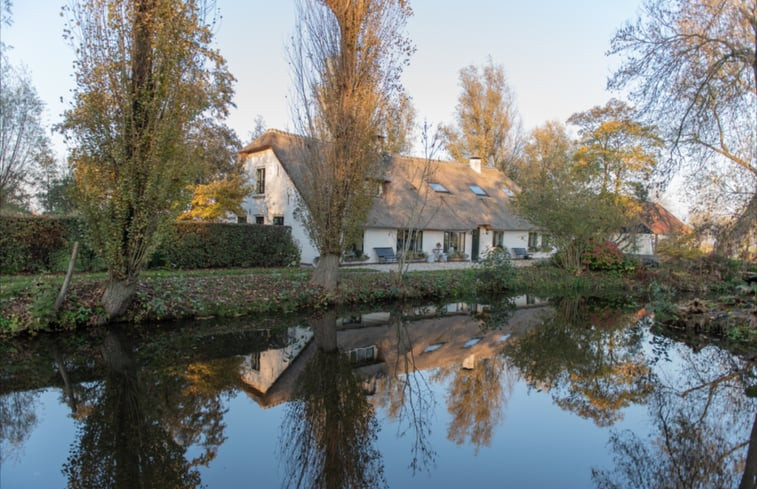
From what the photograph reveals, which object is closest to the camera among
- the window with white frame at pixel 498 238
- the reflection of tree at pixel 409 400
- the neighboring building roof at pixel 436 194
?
the reflection of tree at pixel 409 400

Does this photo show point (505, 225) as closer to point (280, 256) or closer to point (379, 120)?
point (280, 256)

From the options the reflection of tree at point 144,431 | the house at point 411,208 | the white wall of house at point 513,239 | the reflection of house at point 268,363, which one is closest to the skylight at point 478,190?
the house at point 411,208

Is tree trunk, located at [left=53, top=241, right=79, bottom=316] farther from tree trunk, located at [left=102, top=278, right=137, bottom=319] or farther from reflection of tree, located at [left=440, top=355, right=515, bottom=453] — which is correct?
reflection of tree, located at [left=440, top=355, right=515, bottom=453]

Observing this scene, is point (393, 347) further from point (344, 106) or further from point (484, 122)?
point (484, 122)

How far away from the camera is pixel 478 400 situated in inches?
227

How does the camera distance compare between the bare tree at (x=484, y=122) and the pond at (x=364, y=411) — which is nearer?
the pond at (x=364, y=411)

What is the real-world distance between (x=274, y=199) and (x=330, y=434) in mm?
16790

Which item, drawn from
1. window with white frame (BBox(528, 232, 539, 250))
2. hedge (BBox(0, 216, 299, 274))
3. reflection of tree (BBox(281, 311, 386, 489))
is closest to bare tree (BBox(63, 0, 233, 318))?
hedge (BBox(0, 216, 299, 274))

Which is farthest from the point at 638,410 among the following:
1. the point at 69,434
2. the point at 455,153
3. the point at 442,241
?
the point at 455,153

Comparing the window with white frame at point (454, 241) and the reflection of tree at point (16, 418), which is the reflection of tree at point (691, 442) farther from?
the window with white frame at point (454, 241)

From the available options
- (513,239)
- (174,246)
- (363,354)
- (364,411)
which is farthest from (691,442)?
(513,239)

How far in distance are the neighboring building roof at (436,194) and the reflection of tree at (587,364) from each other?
27.6 feet

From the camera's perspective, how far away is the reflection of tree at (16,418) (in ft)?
14.2

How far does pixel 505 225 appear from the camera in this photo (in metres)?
25.0
